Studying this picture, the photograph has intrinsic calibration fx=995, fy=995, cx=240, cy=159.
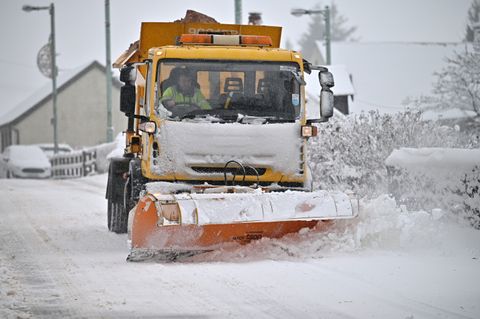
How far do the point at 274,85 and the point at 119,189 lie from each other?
10.7 feet

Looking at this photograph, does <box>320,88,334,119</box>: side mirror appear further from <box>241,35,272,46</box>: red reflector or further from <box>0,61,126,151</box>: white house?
<box>0,61,126,151</box>: white house

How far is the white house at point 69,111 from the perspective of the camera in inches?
2542

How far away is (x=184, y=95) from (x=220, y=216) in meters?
1.88

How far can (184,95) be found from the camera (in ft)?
36.8

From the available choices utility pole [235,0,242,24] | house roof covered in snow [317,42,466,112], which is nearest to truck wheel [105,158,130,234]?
utility pole [235,0,242,24]

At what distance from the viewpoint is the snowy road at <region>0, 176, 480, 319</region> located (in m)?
7.49

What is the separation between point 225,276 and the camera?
29.8 feet

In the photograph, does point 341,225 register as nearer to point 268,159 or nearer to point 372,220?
point 372,220

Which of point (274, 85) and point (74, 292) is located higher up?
point (274, 85)

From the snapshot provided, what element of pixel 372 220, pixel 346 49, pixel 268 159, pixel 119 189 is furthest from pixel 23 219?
pixel 346 49

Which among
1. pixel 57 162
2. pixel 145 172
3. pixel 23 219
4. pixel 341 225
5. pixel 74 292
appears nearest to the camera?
pixel 74 292

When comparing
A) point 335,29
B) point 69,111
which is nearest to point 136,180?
point 69,111

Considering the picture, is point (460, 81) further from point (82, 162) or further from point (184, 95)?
point (184, 95)

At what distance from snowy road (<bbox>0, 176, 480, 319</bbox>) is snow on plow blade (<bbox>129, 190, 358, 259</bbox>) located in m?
0.17
